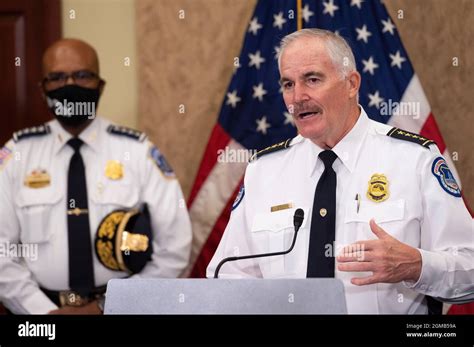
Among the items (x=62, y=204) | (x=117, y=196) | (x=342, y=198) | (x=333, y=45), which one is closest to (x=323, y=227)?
(x=342, y=198)

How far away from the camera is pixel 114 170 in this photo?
2.92 meters

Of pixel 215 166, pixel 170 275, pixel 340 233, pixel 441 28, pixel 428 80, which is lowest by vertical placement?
pixel 170 275

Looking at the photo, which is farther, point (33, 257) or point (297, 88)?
point (33, 257)

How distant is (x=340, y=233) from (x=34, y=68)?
1.87 meters

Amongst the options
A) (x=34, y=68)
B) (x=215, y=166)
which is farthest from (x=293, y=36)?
Answer: (x=34, y=68)

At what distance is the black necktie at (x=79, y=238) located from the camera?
277cm

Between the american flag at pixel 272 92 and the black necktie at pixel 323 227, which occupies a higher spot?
the american flag at pixel 272 92

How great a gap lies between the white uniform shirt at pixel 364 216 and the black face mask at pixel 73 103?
90cm

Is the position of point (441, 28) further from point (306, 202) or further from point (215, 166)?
point (306, 202)

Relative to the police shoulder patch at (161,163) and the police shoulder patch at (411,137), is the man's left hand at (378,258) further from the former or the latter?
the police shoulder patch at (161,163)

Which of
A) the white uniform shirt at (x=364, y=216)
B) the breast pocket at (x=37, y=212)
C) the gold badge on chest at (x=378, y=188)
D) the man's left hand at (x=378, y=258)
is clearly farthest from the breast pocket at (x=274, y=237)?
the breast pocket at (x=37, y=212)

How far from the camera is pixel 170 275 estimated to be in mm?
2895

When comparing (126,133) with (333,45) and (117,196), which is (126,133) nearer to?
(117,196)

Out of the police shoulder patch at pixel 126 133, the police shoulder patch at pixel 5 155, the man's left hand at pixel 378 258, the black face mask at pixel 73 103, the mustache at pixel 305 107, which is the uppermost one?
the black face mask at pixel 73 103
